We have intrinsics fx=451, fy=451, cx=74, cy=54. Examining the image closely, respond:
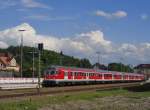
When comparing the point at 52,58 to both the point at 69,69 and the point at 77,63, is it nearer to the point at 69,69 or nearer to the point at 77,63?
the point at 77,63

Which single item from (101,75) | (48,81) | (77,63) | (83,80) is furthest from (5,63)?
(48,81)

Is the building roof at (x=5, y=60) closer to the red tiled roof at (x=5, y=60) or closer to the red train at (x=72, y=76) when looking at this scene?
the red tiled roof at (x=5, y=60)

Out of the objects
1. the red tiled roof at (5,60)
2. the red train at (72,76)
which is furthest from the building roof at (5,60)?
the red train at (72,76)

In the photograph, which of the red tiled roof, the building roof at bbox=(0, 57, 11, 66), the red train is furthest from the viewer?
the red tiled roof

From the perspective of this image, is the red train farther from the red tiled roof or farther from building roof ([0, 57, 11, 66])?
the red tiled roof

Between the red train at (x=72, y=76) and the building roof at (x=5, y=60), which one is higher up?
the building roof at (x=5, y=60)

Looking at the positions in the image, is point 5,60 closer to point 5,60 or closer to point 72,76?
point 5,60

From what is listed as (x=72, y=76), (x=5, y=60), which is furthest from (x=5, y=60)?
(x=72, y=76)

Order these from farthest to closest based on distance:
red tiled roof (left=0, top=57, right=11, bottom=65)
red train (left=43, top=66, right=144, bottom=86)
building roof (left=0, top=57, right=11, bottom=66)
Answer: red tiled roof (left=0, top=57, right=11, bottom=65), building roof (left=0, top=57, right=11, bottom=66), red train (left=43, top=66, right=144, bottom=86)

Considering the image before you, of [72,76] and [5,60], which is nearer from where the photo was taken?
[72,76]

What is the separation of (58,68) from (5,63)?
92.8 m

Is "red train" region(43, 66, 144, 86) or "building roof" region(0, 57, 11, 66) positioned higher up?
"building roof" region(0, 57, 11, 66)

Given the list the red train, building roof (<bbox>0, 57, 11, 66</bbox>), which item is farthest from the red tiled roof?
the red train

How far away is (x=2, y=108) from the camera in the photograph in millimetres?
24188
